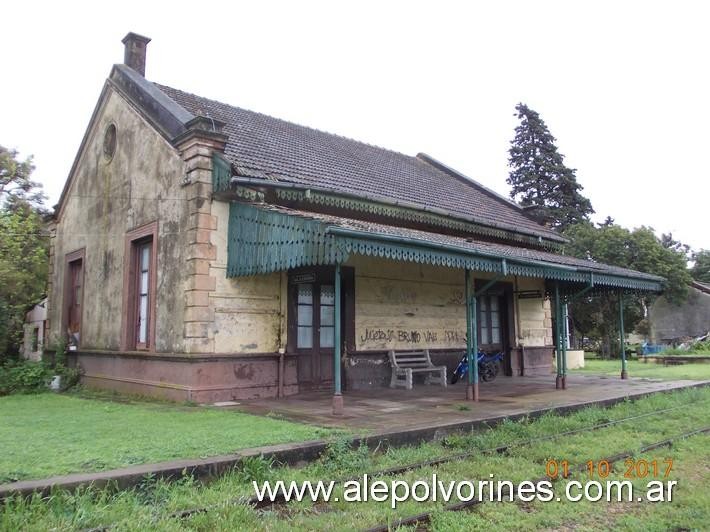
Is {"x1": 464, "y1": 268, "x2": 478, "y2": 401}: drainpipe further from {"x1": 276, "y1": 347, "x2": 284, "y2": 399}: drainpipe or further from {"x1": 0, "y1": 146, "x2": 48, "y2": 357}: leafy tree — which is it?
{"x1": 0, "y1": 146, "x2": 48, "y2": 357}: leafy tree

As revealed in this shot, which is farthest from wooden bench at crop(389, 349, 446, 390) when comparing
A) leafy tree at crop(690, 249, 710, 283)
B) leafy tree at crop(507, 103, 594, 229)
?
leafy tree at crop(690, 249, 710, 283)

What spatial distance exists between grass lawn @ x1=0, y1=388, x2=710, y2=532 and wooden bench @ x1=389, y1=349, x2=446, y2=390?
507 centimetres

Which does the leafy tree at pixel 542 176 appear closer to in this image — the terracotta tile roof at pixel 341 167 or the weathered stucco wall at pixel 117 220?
the terracotta tile roof at pixel 341 167

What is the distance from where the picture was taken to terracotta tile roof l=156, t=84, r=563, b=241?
11.7 meters

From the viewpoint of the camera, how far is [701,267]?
5625 cm

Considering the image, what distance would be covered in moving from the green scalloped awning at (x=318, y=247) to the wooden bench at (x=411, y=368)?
10.6 feet

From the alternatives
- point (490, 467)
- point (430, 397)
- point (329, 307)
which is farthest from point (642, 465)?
point (329, 307)

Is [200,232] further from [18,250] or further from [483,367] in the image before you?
[18,250]

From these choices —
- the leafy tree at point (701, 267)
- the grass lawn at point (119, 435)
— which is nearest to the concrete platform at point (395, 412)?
the grass lawn at point (119, 435)

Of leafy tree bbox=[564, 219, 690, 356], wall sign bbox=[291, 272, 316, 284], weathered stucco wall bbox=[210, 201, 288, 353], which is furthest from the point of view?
leafy tree bbox=[564, 219, 690, 356]

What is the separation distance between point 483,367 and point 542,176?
28083mm

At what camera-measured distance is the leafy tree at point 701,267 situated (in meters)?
55.2

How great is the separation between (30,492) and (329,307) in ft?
25.8

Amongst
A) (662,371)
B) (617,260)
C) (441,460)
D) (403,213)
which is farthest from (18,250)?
(617,260)
